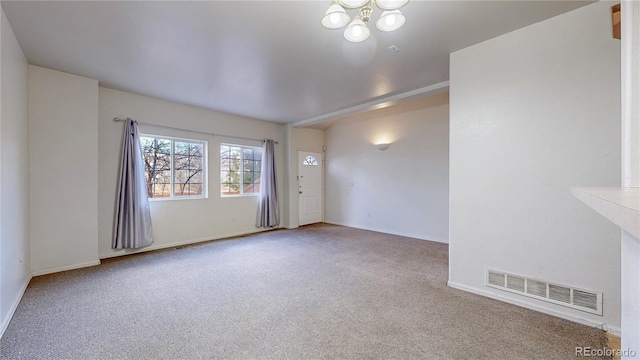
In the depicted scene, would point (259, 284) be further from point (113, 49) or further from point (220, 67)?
point (113, 49)

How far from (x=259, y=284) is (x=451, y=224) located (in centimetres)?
222

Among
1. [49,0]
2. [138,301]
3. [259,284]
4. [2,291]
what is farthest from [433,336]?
[49,0]

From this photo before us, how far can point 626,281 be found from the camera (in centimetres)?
93

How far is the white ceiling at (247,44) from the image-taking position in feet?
6.58

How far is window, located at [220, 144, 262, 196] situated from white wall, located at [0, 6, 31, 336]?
8.65 ft

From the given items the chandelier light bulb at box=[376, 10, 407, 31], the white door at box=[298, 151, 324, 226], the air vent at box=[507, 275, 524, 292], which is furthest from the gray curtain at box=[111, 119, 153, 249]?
the air vent at box=[507, 275, 524, 292]

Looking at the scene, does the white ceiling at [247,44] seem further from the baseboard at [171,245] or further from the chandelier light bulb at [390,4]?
the baseboard at [171,245]

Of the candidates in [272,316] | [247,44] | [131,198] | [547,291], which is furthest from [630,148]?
[131,198]

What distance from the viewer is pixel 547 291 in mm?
2199

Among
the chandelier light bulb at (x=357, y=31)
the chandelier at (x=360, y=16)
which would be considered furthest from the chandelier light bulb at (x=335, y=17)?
the chandelier light bulb at (x=357, y=31)

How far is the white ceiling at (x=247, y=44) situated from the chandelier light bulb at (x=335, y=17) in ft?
0.98

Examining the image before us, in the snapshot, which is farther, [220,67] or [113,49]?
[220,67]

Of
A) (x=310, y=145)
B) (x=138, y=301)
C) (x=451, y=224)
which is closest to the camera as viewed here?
(x=138, y=301)

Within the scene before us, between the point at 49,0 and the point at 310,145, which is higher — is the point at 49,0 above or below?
above
